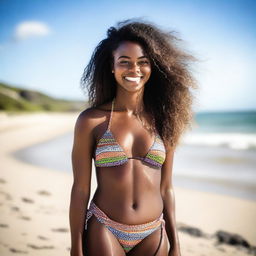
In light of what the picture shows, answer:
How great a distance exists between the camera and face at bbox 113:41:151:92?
1977 millimetres

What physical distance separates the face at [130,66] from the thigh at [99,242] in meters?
0.91

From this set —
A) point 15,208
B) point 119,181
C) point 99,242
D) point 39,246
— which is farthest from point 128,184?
point 15,208

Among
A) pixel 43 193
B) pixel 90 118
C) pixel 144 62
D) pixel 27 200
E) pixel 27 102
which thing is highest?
pixel 144 62

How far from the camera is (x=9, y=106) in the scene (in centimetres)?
5219

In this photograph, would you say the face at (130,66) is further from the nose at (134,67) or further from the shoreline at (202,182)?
the shoreline at (202,182)

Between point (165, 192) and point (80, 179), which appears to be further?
point (165, 192)

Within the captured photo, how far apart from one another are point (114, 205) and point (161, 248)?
1.33 ft

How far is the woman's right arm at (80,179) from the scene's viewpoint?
5.99 feet

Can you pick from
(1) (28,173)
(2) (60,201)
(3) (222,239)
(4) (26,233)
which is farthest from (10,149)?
(3) (222,239)

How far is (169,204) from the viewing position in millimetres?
2125

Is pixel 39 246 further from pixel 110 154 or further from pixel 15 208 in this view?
pixel 110 154

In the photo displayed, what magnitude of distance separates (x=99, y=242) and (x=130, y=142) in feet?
2.10

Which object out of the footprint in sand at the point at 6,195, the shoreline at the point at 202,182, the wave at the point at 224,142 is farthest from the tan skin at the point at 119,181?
the wave at the point at 224,142

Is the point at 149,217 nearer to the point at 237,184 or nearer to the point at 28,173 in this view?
the point at 237,184
